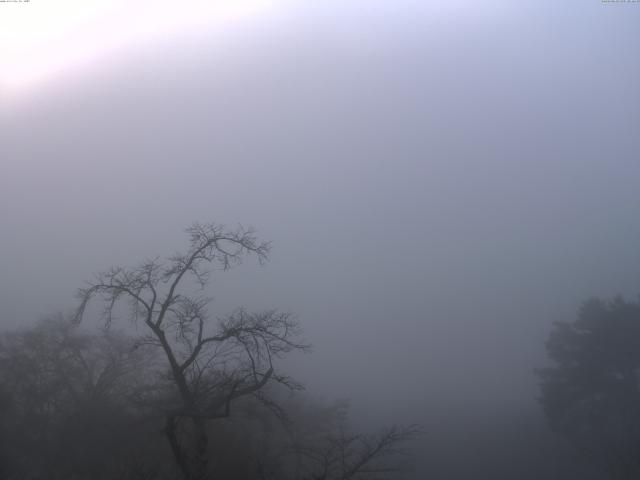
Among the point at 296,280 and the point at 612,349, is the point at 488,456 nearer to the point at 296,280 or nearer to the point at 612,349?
the point at 612,349

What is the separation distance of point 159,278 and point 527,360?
6440 centimetres

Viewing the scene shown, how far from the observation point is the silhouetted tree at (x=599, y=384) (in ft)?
79.1

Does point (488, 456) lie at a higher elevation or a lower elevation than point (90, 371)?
lower

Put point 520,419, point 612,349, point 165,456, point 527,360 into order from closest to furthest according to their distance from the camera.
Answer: point 165,456, point 612,349, point 520,419, point 527,360

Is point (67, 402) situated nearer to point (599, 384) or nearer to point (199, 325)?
point (199, 325)

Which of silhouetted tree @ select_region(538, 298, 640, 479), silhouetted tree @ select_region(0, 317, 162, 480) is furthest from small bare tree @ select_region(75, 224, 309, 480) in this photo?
silhouetted tree @ select_region(538, 298, 640, 479)

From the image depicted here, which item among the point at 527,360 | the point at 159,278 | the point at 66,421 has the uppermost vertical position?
the point at 527,360

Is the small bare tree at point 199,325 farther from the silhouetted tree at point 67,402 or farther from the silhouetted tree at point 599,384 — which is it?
the silhouetted tree at point 599,384

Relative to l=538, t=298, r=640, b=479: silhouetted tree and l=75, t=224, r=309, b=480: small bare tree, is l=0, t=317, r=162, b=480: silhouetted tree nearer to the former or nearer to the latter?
l=75, t=224, r=309, b=480: small bare tree

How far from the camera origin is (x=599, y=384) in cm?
2472

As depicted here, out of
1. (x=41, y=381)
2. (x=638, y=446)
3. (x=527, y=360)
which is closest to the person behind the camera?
(x=41, y=381)

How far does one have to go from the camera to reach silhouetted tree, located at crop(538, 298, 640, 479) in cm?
2411

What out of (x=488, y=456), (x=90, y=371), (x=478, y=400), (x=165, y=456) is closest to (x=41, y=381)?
(x=90, y=371)

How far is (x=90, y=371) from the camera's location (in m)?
17.7
